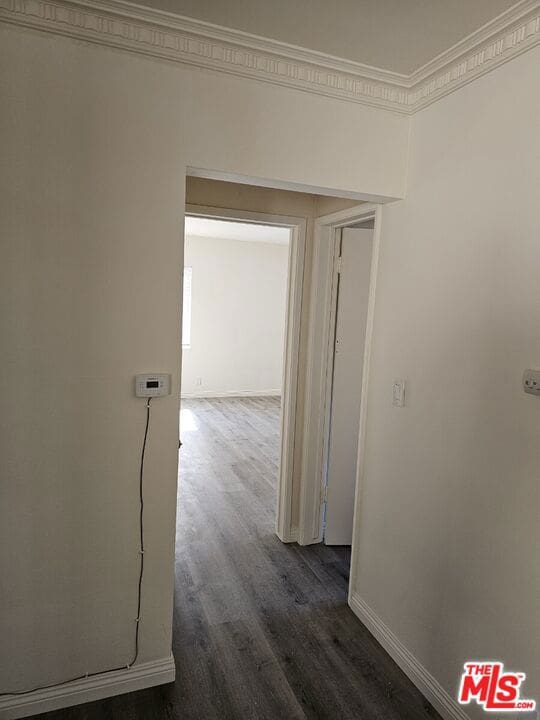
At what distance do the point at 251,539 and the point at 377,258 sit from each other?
2.06 meters

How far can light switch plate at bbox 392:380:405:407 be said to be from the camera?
Result: 7.20 feet

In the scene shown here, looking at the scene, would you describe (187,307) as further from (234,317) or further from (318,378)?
(318,378)

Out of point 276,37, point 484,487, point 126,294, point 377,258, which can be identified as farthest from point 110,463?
point 276,37

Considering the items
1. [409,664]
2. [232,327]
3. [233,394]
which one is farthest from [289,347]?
[233,394]

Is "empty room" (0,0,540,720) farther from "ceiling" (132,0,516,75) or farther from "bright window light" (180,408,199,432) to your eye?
"bright window light" (180,408,199,432)

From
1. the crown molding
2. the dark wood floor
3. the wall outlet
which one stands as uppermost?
the crown molding

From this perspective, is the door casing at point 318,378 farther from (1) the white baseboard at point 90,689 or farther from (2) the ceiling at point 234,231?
(2) the ceiling at point 234,231

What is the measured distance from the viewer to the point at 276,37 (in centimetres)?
180

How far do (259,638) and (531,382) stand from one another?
175 cm

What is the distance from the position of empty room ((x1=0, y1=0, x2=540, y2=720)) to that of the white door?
0.71 meters

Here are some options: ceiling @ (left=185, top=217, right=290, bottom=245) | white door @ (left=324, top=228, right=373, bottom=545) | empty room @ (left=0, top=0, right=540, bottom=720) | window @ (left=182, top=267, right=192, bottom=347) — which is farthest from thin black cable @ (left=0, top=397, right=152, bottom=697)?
window @ (left=182, top=267, right=192, bottom=347)

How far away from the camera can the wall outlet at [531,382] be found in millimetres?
1532

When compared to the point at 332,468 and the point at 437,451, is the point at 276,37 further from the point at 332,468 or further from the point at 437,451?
the point at 332,468

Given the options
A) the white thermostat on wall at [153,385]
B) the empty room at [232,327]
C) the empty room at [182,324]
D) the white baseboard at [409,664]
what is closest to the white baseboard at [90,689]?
the empty room at [182,324]
